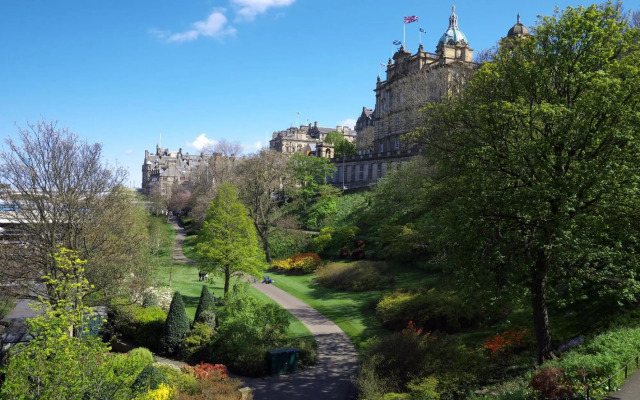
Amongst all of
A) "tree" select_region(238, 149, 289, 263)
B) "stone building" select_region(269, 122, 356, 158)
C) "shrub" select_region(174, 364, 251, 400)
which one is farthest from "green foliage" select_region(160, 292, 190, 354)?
"stone building" select_region(269, 122, 356, 158)

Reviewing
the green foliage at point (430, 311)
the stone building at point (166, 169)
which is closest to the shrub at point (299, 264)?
the green foliage at point (430, 311)

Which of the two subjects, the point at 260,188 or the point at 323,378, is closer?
the point at 323,378

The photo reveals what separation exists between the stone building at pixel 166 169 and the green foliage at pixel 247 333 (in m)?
85.3

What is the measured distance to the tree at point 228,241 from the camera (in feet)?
97.7

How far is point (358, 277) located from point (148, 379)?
69.1 ft

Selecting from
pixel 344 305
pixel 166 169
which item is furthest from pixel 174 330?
pixel 166 169

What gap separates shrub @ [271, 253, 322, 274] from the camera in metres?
40.9

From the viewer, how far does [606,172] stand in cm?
1319

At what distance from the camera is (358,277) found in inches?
1312

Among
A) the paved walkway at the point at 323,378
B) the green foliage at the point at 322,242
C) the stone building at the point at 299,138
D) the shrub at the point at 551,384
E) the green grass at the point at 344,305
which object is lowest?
the paved walkway at the point at 323,378

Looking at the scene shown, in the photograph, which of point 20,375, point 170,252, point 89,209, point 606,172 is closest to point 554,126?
point 606,172

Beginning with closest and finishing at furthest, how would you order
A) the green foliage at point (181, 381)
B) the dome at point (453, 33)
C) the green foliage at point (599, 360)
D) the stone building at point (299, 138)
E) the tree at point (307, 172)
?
1. the green foliage at point (599, 360)
2. the green foliage at point (181, 381)
3. the tree at point (307, 172)
4. the dome at point (453, 33)
5. the stone building at point (299, 138)

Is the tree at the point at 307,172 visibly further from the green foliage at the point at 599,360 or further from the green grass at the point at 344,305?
the green foliage at the point at 599,360

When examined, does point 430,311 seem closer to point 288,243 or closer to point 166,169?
point 288,243
